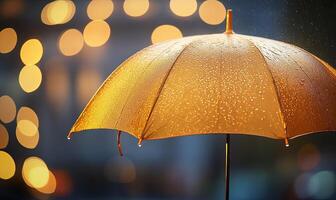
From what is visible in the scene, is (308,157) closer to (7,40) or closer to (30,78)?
(30,78)

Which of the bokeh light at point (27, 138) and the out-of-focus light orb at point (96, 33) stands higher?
the out-of-focus light orb at point (96, 33)

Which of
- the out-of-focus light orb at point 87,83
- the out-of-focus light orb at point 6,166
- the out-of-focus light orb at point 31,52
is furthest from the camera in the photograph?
the out-of-focus light orb at point 6,166

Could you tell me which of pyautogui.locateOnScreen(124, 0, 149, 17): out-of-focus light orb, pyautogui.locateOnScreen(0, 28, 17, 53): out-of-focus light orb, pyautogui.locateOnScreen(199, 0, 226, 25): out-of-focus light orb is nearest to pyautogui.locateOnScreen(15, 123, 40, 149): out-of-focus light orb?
pyautogui.locateOnScreen(0, 28, 17, 53): out-of-focus light orb

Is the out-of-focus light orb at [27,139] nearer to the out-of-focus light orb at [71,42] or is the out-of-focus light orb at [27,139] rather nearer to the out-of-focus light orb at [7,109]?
the out-of-focus light orb at [7,109]

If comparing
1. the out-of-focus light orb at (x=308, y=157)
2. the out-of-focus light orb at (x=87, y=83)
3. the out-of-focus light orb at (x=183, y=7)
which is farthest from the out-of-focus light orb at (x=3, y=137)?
the out-of-focus light orb at (x=308, y=157)

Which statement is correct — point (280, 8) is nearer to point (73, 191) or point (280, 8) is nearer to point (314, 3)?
point (314, 3)

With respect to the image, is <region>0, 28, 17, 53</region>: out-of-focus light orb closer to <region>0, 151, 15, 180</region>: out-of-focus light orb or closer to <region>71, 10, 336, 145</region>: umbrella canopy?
<region>0, 151, 15, 180</region>: out-of-focus light orb
